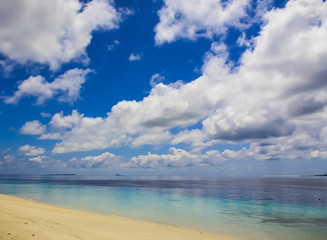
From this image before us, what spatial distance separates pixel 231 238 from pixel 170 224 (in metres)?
7.80

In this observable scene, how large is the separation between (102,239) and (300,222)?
83.1 ft

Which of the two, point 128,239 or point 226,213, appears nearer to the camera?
point 128,239

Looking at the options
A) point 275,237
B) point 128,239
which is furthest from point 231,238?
point 128,239

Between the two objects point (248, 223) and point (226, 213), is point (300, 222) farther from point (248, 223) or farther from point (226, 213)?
point (226, 213)

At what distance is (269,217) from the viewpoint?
3080cm

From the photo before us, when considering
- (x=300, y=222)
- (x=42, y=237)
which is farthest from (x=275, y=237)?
(x=42, y=237)

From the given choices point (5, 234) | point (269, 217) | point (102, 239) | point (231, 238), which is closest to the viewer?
point (5, 234)

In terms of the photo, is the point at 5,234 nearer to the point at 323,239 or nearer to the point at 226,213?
the point at 323,239

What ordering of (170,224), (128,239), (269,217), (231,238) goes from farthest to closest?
(269,217) → (170,224) → (231,238) → (128,239)

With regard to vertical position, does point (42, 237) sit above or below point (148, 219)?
above

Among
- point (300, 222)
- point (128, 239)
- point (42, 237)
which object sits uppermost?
point (42, 237)

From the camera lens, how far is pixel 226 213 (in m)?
33.4

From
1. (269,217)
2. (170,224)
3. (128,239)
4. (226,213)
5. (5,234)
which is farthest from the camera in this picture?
(226,213)

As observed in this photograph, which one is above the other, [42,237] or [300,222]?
[42,237]
